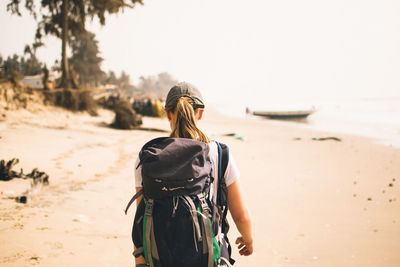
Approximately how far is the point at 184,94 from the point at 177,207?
2.12 feet

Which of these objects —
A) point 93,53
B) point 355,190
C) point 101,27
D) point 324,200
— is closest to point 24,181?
point 324,200

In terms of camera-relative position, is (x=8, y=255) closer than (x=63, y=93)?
Yes

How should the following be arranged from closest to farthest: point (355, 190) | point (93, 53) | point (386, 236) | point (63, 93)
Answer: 1. point (386, 236)
2. point (355, 190)
3. point (63, 93)
4. point (93, 53)

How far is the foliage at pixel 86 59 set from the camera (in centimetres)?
6362

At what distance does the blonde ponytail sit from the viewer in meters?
1.55

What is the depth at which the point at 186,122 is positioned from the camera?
1.56 m

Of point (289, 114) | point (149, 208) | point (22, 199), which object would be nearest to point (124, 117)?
point (22, 199)

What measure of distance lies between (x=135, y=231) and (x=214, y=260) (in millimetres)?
475

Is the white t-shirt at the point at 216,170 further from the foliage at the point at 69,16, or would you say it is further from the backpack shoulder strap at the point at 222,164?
the foliage at the point at 69,16

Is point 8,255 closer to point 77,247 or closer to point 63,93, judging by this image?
point 77,247

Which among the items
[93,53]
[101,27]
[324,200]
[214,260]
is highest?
[93,53]

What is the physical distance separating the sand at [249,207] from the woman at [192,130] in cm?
245

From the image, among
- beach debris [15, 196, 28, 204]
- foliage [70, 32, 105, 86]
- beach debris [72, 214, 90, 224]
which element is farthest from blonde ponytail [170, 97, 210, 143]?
foliage [70, 32, 105, 86]

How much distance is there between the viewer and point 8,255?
3105 mm
